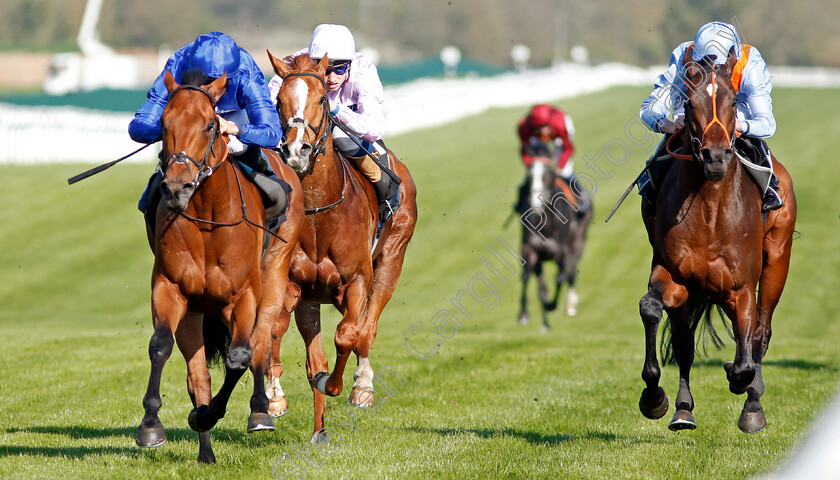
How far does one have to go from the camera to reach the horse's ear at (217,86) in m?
5.48

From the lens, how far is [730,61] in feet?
20.4

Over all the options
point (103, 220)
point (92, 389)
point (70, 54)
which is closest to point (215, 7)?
point (70, 54)

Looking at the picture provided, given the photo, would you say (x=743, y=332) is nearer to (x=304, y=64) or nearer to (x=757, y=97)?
(x=757, y=97)

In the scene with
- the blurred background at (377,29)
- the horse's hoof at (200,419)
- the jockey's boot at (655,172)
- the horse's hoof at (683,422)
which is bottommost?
the blurred background at (377,29)

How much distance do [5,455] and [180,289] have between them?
1705 mm

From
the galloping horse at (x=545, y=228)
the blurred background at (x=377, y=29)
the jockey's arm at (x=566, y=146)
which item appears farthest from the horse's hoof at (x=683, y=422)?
the blurred background at (x=377, y=29)

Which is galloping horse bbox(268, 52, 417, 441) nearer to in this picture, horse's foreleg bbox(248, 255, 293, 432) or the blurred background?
horse's foreleg bbox(248, 255, 293, 432)

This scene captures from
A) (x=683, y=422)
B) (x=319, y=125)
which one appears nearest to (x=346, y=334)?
(x=319, y=125)

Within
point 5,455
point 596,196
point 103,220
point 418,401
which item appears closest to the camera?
point 5,455

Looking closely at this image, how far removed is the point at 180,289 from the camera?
559cm

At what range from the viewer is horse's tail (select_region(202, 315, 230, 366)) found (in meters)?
6.58

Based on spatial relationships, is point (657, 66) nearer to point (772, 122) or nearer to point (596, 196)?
point (596, 196)

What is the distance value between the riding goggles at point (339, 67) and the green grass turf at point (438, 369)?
8.17 ft

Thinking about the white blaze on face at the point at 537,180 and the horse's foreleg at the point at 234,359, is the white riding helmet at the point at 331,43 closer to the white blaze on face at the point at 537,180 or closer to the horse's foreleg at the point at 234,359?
the horse's foreleg at the point at 234,359
